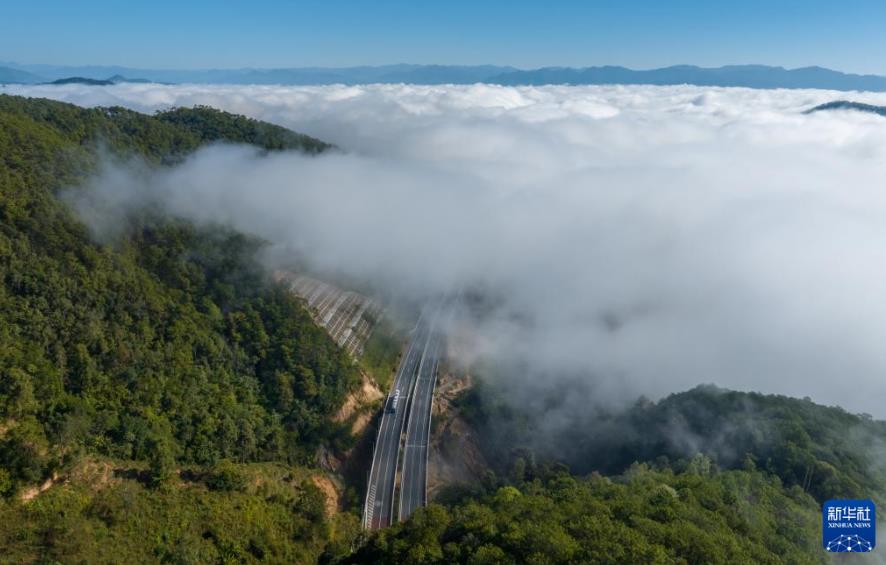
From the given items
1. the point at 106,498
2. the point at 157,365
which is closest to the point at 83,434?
the point at 106,498

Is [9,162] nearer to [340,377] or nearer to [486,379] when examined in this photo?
[340,377]

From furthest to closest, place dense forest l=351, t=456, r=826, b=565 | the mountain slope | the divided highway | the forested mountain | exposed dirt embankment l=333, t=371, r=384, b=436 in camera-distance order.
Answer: exposed dirt embankment l=333, t=371, r=384, b=436 < the divided highway < the mountain slope < the forested mountain < dense forest l=351, t=456, r=826, b=565

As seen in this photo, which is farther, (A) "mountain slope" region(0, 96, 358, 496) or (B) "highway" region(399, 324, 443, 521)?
(B) "highway" region(399, 324, 443, 521)

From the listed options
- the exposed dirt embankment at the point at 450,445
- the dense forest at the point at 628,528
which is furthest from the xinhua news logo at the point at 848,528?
the exposed dirt embankment at the point at 450,445

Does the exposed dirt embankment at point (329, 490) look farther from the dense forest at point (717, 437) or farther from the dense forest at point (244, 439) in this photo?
the dense forest at point (717, 437)

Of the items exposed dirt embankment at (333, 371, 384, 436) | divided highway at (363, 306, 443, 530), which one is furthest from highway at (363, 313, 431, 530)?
exposed dirt embankment at (333, 371, 384, 436)

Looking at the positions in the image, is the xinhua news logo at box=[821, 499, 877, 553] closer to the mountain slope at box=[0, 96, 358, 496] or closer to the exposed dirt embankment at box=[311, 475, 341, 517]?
the exposed dirt embankment at box=[311, 475, 341, 517]

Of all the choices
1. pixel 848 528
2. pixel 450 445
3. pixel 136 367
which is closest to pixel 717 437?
pixel 848 528
